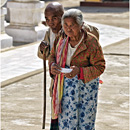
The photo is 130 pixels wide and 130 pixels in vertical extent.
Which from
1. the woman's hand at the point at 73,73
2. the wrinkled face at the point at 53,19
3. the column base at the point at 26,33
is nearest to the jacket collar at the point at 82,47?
the woman's hand at the point at 73,73

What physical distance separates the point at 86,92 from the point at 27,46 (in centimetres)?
819

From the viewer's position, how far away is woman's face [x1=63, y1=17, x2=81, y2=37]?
368cm

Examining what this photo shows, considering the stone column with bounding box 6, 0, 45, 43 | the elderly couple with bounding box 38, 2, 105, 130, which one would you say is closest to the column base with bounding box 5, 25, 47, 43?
the stone column with bounding box 6, 0, 45, 43

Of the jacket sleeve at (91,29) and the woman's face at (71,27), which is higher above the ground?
the woman's face at (71,27)

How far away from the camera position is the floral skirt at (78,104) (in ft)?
12.6

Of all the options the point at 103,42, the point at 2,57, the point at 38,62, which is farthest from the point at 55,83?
the point at 103,42

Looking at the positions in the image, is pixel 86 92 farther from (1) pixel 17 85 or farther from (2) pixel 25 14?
(2) pixel 25 14

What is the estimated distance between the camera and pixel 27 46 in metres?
11.9

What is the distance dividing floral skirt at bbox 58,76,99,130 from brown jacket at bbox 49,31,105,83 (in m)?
0.11

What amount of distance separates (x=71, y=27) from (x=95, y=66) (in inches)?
15.7

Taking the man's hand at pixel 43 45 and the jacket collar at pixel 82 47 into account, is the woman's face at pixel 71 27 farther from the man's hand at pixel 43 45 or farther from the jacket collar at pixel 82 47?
the man's hand at pixel 43 45

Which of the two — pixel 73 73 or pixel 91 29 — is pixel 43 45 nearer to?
pixel 91 29

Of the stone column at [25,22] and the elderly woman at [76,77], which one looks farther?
the stone column at [25,22]

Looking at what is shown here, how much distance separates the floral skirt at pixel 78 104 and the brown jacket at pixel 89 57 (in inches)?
4.2
